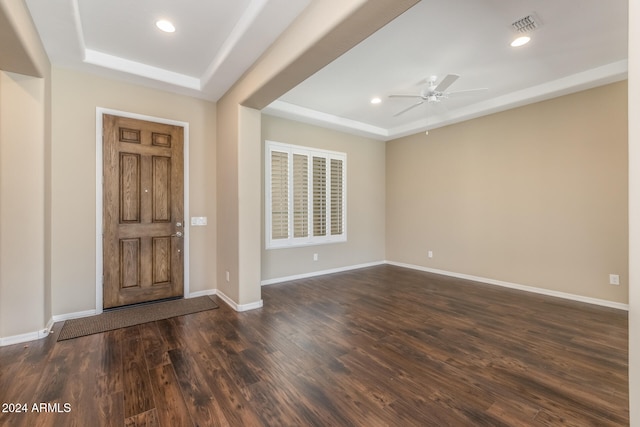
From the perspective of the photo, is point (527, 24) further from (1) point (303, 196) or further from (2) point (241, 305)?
(2) point (241, 305)

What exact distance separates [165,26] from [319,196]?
134 inches

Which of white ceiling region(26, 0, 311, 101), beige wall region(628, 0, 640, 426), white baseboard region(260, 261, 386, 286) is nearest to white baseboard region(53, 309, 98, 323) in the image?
white baseboard region(260, 261, 386, 286)

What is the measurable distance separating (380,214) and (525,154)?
293cm

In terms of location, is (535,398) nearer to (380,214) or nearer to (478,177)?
(478,177)

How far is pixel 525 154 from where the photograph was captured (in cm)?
439

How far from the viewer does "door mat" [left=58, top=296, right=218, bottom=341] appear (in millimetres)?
2901

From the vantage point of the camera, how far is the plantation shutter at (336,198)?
5621 millimetres

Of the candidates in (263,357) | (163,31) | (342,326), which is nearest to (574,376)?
(342,326)

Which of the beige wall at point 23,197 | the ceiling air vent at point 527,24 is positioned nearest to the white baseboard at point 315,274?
the beige wall at point 23,197

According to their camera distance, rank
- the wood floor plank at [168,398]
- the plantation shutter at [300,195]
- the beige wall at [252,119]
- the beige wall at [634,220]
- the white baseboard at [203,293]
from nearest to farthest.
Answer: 1. the beige wall at [634,220]
2. the wood floor plank at [168,398]
3. the beige wall at [252,119]
4. the white baseboard at [203,293]
5. the plantation shutter at [300,195]

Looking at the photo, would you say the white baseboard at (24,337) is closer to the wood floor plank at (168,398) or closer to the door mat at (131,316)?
the door mat at (131,316)

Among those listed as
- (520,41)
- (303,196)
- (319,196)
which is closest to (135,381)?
(303,196)

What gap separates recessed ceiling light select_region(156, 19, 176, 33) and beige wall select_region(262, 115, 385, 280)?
2.04 m

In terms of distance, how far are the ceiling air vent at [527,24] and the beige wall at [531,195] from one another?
6.36 feet
